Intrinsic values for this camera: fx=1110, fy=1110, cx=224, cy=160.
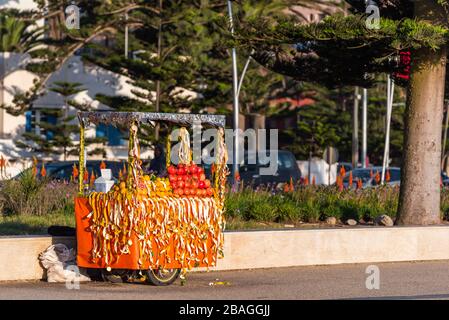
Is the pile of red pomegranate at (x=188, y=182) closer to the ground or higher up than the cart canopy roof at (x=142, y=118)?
closer to the ground

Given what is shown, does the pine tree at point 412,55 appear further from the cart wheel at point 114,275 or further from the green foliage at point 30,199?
the cart wheel at point 114,275

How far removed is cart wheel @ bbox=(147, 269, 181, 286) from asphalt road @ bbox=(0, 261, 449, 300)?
0.10m

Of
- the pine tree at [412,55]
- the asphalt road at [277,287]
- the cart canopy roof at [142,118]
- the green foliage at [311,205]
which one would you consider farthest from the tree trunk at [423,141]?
the cart canopy roof at [142,118]

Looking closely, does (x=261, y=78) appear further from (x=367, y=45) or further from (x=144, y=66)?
(x=367, y=45)

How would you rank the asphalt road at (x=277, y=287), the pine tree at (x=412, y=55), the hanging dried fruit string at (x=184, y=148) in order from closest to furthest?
1. the asphalt road at (x=277, y=287)
2. the hanging dried fruit string at (x=184, y=148)
3. the pine tree at (x=412, y=55)

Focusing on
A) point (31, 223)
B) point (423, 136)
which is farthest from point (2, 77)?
point (423, 136)

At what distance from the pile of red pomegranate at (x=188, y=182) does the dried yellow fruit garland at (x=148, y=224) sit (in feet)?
0.39

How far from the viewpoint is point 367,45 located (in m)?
19.1

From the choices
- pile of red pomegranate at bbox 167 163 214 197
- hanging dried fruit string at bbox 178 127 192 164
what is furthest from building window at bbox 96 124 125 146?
pile of red pomegranate at bbox 167 163 214 197

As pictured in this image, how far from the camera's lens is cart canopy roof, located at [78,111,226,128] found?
13641 mm

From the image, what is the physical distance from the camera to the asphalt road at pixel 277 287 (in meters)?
13.1

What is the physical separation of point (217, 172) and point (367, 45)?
5.59 meters

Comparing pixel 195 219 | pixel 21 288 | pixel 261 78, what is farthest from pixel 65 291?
pixel 261 78

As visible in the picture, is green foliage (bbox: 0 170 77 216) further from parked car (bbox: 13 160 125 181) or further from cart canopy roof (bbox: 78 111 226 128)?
parked car (bbox: 13 160 125 181)
